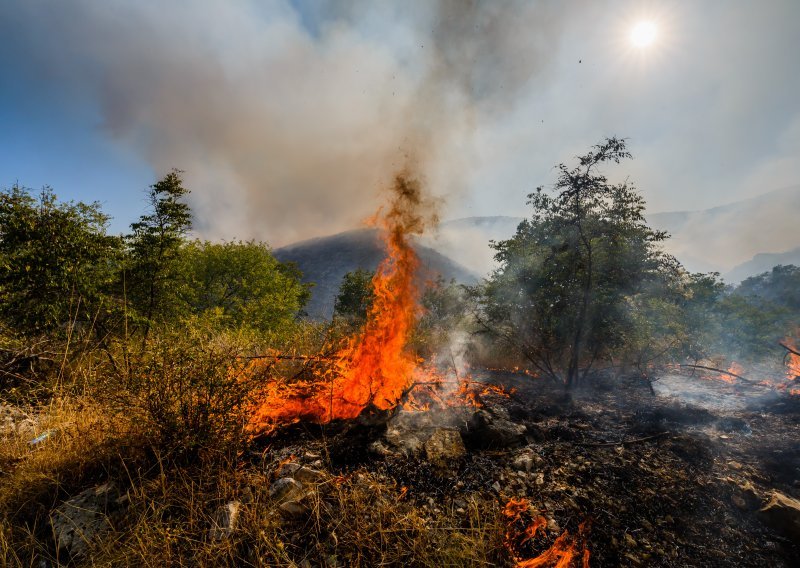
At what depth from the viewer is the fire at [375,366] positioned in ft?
19.0

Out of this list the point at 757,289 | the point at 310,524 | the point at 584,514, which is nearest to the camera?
the point at 310,524

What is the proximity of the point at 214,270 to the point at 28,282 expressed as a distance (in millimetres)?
18040

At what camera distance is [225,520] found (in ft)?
10.2

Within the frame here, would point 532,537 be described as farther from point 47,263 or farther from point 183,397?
point 47,263

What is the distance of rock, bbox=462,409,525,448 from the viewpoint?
17.6 ft

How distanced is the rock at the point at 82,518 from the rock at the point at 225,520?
1003mm

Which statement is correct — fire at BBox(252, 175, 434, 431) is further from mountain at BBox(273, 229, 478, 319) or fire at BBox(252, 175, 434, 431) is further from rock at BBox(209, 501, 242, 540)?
mountain at BBox(273, 229, 478, 319)

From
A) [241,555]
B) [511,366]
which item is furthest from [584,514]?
[511,366]

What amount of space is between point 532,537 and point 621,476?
7.25ft

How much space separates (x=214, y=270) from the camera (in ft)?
87.8

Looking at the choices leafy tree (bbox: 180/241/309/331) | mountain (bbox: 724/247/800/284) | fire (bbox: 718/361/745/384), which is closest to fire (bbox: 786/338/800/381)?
fire (bbox: 718/361/745/384)

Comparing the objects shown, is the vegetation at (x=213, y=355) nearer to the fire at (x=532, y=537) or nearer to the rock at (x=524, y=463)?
the fire at (x=532, y=537)

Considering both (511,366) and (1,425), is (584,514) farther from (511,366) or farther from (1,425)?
(511,366)

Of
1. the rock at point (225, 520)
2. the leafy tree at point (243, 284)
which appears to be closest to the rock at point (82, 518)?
the rock at point (225, 520)
